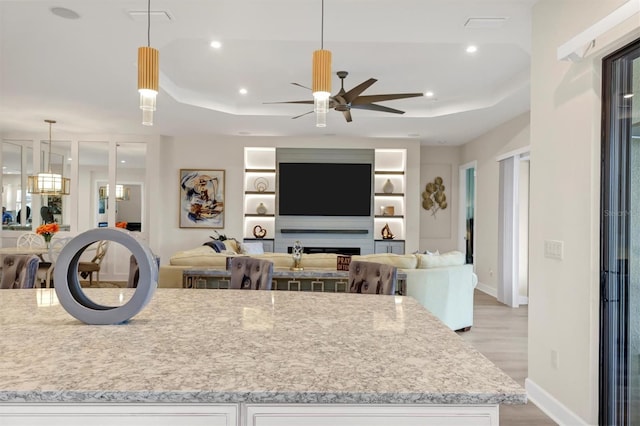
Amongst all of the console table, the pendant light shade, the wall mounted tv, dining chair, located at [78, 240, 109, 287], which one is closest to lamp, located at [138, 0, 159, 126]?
the pendant light shade

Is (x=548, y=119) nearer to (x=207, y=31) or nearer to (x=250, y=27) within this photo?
(x=250, y=27)

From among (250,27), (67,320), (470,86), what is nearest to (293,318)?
(67,320)

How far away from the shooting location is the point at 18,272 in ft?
8.62

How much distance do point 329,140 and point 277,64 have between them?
10.7 ft

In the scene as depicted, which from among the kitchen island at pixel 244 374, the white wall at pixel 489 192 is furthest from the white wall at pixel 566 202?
the white wall at pixel 489 192

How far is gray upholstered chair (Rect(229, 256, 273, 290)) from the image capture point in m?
2.62

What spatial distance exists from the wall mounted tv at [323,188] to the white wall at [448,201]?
1400 millimetres

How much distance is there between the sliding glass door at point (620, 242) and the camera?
85.3 inches

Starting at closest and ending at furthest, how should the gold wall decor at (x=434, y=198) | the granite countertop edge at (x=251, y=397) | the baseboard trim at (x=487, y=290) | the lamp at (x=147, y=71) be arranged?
1. the granite countertop edge at (x=251, y=397)
2. the lamp at (x=147, y=71)
3. the baseboard trim at (x=487, y=290)
4. the gold wall decor at (x=434, y=198)

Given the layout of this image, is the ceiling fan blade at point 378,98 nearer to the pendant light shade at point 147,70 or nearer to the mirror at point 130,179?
the pendant light shade at point 147,70

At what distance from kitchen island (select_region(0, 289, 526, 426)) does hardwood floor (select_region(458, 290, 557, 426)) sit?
1767 millimetres

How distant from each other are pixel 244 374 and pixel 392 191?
288 inches

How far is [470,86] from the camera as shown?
548cm

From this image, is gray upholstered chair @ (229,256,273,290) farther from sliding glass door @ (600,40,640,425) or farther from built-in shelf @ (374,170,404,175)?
built-in shelf @ (374,170,404,175)
